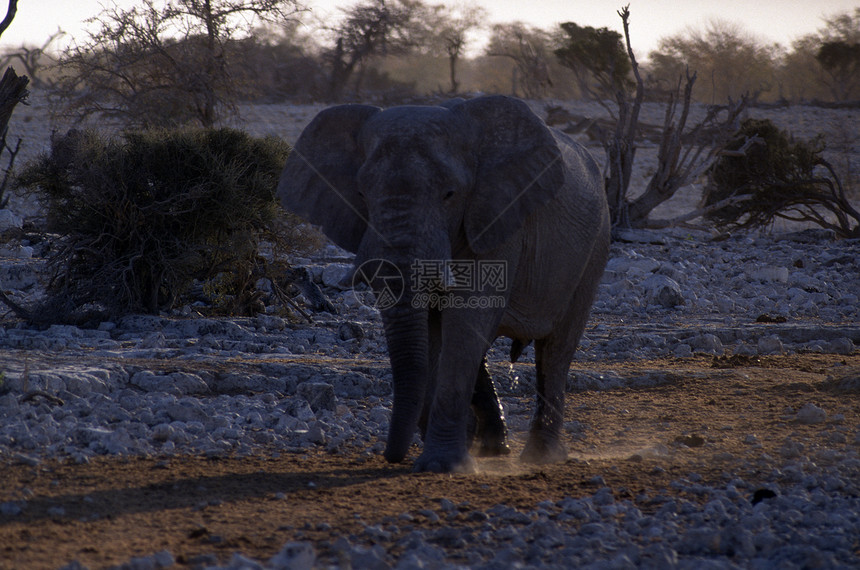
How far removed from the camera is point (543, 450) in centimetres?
582

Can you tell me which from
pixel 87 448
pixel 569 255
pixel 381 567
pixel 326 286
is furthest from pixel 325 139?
pixel 326 286

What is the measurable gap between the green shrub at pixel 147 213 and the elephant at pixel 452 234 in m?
4.28

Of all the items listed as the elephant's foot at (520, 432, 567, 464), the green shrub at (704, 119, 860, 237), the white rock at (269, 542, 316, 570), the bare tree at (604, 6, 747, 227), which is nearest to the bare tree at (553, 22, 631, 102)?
the green shrub at (704, 119, 860, 237)

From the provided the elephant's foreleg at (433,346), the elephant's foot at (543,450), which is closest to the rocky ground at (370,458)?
the elephant's foot at (543,450)

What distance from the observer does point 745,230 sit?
20.9 meters

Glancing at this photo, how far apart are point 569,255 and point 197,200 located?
5.12 metres

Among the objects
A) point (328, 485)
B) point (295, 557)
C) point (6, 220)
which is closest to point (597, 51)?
point (6, 220)

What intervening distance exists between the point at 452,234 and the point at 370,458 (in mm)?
1413

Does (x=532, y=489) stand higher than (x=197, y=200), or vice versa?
(x=197, y=200)

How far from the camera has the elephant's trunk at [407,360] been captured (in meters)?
4.75

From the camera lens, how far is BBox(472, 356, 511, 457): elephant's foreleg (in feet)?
19.9

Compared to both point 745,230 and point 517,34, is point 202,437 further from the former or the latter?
point 517,34

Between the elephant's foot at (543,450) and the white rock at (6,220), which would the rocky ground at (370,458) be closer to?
the elephant's foot at (543,450)

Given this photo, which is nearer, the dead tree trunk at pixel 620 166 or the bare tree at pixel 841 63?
Answer: the dead tree trunk at pixel 620 166
